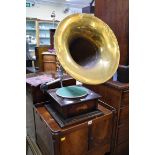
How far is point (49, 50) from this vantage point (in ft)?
11.2

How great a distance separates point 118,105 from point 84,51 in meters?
0.51

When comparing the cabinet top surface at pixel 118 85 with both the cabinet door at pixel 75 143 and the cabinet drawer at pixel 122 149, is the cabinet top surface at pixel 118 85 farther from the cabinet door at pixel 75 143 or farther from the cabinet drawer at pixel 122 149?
the cabinet drawer at pixel 122 149

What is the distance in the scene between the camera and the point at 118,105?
136 centimetres

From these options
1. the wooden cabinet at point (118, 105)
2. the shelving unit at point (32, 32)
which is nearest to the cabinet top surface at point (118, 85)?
the wooden cabinet at point (118, 105)

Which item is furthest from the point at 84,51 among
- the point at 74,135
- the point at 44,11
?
the point at 44,11

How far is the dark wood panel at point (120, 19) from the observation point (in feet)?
4.46

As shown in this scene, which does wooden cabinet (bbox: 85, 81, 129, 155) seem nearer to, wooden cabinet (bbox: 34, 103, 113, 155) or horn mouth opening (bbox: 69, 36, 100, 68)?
wooden cabinet (bbox: 34, 103, 113, 155)

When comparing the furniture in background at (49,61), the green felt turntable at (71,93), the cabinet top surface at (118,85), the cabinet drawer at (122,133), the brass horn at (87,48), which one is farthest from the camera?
the furniture in background at (49,61)

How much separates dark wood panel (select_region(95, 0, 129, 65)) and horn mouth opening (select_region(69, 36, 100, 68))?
0.31m

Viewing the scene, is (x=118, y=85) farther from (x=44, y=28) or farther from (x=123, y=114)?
(x=44, y=28)

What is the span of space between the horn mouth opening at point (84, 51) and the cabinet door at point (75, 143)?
0.45 metres
